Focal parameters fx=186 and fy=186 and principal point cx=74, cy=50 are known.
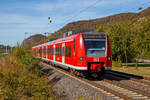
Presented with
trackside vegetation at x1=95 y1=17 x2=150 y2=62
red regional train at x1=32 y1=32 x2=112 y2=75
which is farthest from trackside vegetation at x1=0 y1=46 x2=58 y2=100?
trackside vegetation at x1=95 y1=17 x2=150 y2=62

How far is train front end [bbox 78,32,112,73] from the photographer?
471 inches

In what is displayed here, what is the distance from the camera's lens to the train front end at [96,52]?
12.0m

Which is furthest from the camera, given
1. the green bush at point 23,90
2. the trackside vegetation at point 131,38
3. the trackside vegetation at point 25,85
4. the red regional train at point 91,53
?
the trackside vegetation at point 131,38

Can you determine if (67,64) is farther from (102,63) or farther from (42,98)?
(42,98)

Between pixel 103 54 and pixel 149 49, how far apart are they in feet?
37.1

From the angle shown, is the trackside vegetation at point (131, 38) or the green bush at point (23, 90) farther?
the trackside vegetation at point (131, 38)

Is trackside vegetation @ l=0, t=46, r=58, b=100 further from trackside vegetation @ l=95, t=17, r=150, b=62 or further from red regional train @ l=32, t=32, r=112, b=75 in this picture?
trackside vegetation @ l=95, t=17, r=150, b=62

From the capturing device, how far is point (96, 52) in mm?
12086

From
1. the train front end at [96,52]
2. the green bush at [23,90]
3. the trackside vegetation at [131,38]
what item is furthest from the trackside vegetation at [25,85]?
the trackside vegetation at [131,38]

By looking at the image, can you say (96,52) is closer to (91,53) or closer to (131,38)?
(91,53)

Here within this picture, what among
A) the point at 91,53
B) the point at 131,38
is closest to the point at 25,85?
the point at 91,53

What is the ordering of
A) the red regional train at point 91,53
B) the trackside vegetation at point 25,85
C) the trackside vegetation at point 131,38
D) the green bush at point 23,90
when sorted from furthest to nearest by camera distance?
the trackside vegetation at point 131,38 → the red regional train at point 91,53 → the trackside vegetation at point 25,85 → the green bush at point 23,90

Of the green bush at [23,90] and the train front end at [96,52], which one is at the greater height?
the train front end at [96,52]

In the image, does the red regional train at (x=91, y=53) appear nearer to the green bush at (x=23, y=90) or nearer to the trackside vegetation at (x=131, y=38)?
the green bush at (x=23, y=90)
